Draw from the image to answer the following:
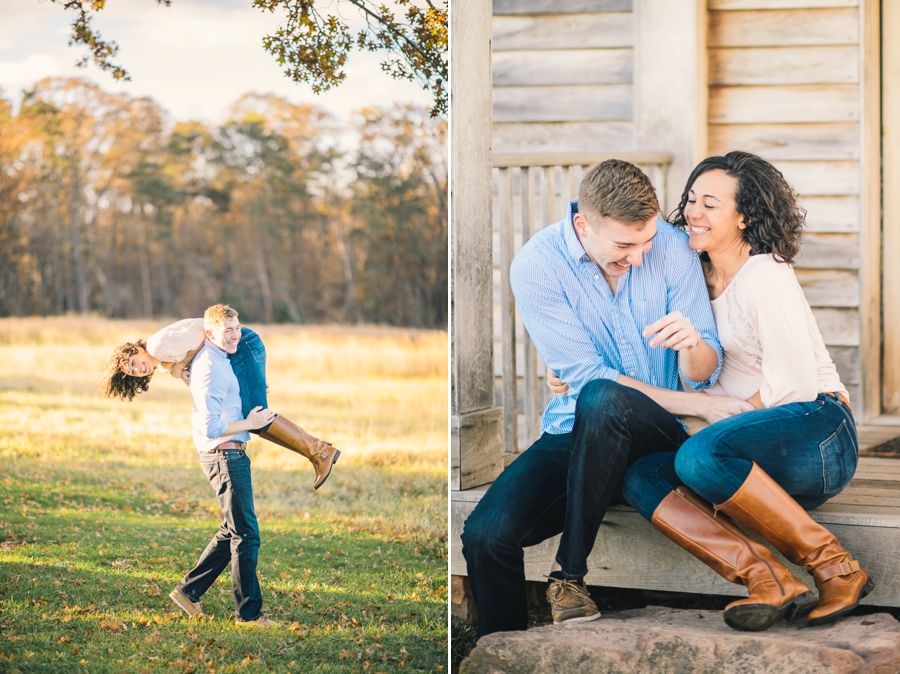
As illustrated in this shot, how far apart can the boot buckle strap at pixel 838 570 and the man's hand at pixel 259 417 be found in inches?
59.0

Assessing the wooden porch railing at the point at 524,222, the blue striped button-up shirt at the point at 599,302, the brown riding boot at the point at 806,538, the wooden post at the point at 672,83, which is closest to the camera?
the brown riding boot at the point at 806,538

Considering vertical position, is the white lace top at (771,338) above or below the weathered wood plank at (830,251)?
below

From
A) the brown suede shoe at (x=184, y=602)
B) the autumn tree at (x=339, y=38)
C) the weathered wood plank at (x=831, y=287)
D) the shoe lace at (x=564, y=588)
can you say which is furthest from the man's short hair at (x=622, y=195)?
the weathered wood plank at (x=831, y=287)

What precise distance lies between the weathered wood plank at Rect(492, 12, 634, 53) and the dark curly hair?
5.47ft

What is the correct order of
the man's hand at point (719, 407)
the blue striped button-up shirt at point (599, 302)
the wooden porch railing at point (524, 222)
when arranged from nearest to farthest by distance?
the man's hand at point (719, 407) < the blue striped button-up shirt at point (599, 302) < the wooden porch railing at point (524, 222)

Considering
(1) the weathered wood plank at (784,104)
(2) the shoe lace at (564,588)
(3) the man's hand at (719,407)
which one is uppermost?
(1) the weathered wood plank at (784,104)

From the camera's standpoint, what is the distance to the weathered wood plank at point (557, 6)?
3770 mm

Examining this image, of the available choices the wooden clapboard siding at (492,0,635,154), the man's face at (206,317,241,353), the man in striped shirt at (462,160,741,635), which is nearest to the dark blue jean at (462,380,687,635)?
the man in striped shirt at (462,160,741,635)

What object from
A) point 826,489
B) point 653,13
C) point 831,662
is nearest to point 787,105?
point 653,13

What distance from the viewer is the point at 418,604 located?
2836mm

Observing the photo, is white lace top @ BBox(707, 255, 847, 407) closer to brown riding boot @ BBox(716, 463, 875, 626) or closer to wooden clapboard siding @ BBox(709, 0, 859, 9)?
brown riding boot @ BBox(716, 463, 875, 626)

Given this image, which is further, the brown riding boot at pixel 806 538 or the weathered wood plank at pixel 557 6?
the weathered wood plank at pixel 557 6

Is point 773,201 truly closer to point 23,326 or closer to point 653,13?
point 653,13

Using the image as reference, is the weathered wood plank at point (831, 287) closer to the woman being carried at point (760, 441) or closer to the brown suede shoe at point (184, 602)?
the woman being carried at point (760, 441)
